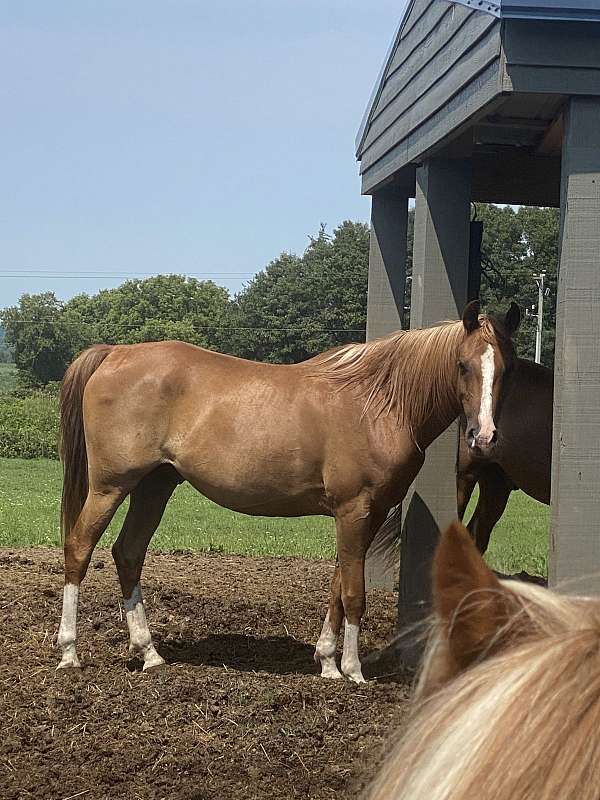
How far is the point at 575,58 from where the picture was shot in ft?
14.3

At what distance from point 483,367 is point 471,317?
0.26 meters

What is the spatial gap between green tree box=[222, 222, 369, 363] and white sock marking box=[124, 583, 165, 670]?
156 feet

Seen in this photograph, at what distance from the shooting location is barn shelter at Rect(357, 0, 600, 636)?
171 inches

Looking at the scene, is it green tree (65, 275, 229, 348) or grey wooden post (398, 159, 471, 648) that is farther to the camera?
green tree (65, 275, 229, 348)

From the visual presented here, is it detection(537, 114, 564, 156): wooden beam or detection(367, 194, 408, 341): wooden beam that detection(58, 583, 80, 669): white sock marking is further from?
detection(537, 114, 564, 156): wooden beam

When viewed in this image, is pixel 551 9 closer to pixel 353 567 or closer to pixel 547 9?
pixel 547 9

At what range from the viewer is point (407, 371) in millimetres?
5582

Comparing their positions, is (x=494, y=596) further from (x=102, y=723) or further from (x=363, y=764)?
(x=102, y=723)

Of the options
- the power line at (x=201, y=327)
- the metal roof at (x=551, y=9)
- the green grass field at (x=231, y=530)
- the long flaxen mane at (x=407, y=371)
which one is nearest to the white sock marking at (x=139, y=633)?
the long flaxen mane at (x=407, y=371)

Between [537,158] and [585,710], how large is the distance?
6.41m

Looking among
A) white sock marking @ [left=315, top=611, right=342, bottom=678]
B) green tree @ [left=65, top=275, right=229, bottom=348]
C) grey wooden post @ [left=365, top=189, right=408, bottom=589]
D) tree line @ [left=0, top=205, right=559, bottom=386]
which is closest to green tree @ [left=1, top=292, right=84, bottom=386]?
tree line @ [left=0, top=205, right=559, bottom=386]

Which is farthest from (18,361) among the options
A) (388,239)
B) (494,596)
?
(494,596)

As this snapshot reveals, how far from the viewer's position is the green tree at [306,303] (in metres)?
54.9

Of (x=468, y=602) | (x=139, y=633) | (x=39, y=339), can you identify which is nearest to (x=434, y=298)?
(x=139, y=633)
